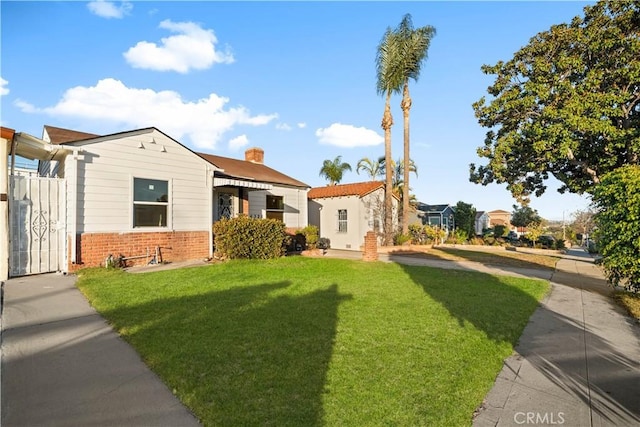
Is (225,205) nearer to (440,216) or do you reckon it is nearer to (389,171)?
(389,171)

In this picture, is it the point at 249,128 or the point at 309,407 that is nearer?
the point at 309,407

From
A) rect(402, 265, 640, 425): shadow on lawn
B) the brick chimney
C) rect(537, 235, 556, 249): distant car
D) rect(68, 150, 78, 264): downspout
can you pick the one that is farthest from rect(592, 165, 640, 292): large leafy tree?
rect(537, 235, 556, 249): distant car

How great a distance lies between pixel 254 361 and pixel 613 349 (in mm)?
4856

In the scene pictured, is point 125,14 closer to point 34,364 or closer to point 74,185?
point 74,185

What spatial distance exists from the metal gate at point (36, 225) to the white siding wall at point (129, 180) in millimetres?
431

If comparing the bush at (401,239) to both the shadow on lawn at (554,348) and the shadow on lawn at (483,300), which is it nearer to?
the shadow on lawn at (483,300)

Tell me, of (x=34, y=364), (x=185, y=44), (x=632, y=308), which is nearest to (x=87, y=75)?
(x=185, y=44)

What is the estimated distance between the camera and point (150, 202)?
1048 cm

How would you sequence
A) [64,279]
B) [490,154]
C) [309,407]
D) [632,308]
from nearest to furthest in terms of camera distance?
[309,407] < [632,308] < [64,279] < [490,154]

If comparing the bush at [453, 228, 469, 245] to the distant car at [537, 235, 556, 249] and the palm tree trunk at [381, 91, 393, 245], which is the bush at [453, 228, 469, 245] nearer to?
the distant car at [537, 235, 556, 249]

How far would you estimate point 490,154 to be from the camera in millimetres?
15320

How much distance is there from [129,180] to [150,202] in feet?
3.08

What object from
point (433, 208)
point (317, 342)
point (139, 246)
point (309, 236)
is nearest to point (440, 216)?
point (433, 208)

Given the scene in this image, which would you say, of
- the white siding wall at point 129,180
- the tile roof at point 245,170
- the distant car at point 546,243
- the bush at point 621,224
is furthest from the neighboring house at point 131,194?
the distant car at point 546,243
